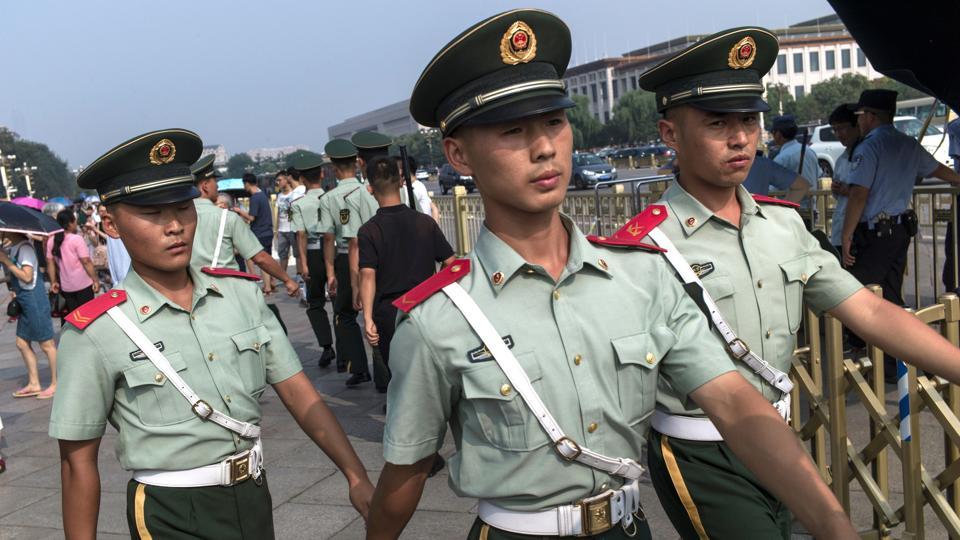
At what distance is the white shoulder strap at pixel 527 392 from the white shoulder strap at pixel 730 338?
891mm

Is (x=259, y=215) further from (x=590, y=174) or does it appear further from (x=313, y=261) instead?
(x=590, y=174)

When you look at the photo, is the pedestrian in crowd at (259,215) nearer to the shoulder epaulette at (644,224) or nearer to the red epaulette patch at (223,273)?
the red epaulette patch at (223,273)

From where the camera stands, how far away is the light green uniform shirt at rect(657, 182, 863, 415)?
279 centimetres

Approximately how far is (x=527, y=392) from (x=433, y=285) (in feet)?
1.01

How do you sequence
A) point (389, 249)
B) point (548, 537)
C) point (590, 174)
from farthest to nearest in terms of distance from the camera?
point (590, 174) < point (389, 249) < point (548, 537)

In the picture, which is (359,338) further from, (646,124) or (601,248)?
(646,124)

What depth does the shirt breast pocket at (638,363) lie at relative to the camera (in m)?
1.91

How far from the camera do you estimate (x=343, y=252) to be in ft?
26.4

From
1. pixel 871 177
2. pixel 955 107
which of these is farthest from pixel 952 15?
pixel 871 177

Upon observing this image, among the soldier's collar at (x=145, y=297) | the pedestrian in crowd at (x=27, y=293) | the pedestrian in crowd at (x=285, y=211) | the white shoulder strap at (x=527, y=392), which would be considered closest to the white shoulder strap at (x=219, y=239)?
the pedestrian in crowd at (x=27, y=293)

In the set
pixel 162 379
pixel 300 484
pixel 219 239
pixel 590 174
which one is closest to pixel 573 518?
pixel 162 379

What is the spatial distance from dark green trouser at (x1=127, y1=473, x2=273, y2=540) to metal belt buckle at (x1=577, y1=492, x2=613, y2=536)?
4.14ft

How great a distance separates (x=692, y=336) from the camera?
6.34 ft

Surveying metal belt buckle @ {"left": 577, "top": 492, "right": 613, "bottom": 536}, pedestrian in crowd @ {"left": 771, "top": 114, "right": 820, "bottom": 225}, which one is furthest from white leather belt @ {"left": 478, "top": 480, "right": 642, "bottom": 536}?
pedestrian in crowd @ {"left": 771, "top": 114, "right": 820, "bottom": 225}
